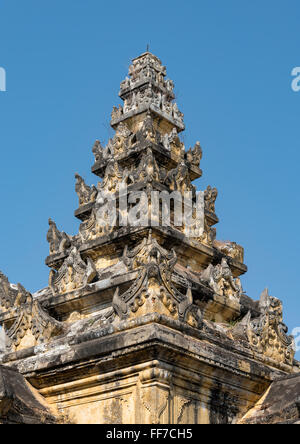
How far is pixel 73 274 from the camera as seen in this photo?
751 inches

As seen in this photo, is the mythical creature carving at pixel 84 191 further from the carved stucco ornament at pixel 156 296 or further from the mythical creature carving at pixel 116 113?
the carved stucco ornament at pixel 156 296

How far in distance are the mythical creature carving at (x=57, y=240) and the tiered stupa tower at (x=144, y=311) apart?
0.10 feet

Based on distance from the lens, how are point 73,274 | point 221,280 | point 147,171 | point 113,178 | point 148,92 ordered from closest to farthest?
1. point 73,274
2. point 221,280
3. point 147,171
4. point 113,178
5. point 148,92

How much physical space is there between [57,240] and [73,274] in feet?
7.09

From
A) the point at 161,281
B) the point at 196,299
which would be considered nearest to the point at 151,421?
the point at 161,281

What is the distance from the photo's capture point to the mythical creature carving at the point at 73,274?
18.6 meters

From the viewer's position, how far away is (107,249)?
19484 millimetres

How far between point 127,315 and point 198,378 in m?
1.98

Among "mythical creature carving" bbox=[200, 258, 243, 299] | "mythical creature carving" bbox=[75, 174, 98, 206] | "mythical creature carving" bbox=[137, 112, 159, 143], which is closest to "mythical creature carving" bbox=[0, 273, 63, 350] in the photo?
"mythical creature carving" bbox=[75, 174, 98, 206]

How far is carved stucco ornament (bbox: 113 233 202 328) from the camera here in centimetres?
1577

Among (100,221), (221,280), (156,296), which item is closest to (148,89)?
(100,221)

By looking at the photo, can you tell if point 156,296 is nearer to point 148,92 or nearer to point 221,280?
point 221,280

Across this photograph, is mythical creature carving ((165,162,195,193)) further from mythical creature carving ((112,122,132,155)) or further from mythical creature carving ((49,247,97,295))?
mythical creature carving ((49,247,97,295))

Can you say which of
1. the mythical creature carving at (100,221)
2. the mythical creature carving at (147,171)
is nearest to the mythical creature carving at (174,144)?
the mythical creature carving at (147,171)
